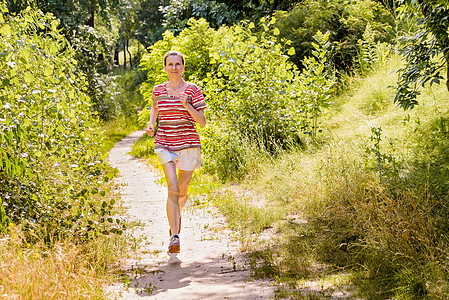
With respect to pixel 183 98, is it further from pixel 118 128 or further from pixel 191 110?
pixel 118 128

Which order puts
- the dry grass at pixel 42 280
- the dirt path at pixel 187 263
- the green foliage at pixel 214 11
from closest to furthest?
the dry grass at pixel 42 280 → the dirt path at pixel 187 263 → the green foliage at pixel 214 11

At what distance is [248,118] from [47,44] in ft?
14.2

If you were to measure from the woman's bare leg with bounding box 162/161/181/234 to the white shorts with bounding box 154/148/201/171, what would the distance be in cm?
8

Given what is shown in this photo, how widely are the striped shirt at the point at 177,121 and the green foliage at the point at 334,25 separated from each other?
25.8 feet

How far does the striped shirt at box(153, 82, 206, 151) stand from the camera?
5.60 meters

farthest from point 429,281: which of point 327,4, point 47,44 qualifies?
point 327,4

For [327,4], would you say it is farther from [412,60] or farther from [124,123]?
[124,123]

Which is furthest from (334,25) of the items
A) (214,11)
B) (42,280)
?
(42,280)

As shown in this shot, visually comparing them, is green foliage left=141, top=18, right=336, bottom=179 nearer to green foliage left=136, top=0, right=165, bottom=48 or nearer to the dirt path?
the dirt path

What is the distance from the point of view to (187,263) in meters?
5.50

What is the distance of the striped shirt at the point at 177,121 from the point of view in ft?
18.4

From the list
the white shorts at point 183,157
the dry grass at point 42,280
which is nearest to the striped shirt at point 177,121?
the white shorts at point 183,157

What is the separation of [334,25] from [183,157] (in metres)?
9.50

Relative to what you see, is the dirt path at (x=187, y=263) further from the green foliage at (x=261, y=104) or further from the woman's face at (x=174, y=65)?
the woman's face at (x=174, y=65)
